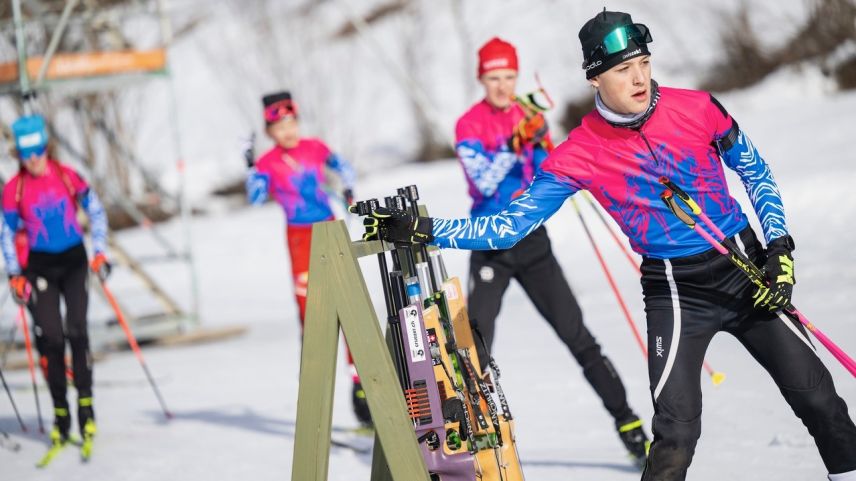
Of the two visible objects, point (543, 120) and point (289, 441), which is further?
point (289, 441)

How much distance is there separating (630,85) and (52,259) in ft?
15.2

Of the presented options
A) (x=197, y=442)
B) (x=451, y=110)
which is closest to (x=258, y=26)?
(x=451, y=110)

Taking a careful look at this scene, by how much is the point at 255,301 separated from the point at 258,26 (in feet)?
38.4

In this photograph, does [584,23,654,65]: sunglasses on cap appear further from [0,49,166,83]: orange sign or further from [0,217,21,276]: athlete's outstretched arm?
[0,49,166,83]: orange sign

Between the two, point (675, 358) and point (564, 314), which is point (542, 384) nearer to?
point (564, 314)

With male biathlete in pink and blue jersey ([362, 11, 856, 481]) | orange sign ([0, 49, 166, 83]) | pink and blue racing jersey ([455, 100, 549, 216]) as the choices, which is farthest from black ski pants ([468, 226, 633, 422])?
orange sign ([0, 49, 166, 83])

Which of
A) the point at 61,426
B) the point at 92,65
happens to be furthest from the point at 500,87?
the point at 92,65

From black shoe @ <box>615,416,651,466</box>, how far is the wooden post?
1.85m

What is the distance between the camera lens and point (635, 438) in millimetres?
4922

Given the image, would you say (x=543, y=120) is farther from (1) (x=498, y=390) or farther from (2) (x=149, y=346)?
(2) (x=149, y=346)

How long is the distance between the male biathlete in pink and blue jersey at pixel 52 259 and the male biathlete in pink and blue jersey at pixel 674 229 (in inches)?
154

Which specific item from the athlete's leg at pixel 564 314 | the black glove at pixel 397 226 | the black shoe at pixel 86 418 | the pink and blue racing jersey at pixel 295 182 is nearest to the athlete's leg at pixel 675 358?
the black glove at pixel 397 226

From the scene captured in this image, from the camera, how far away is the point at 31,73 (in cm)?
1037

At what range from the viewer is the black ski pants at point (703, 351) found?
11.0ft
